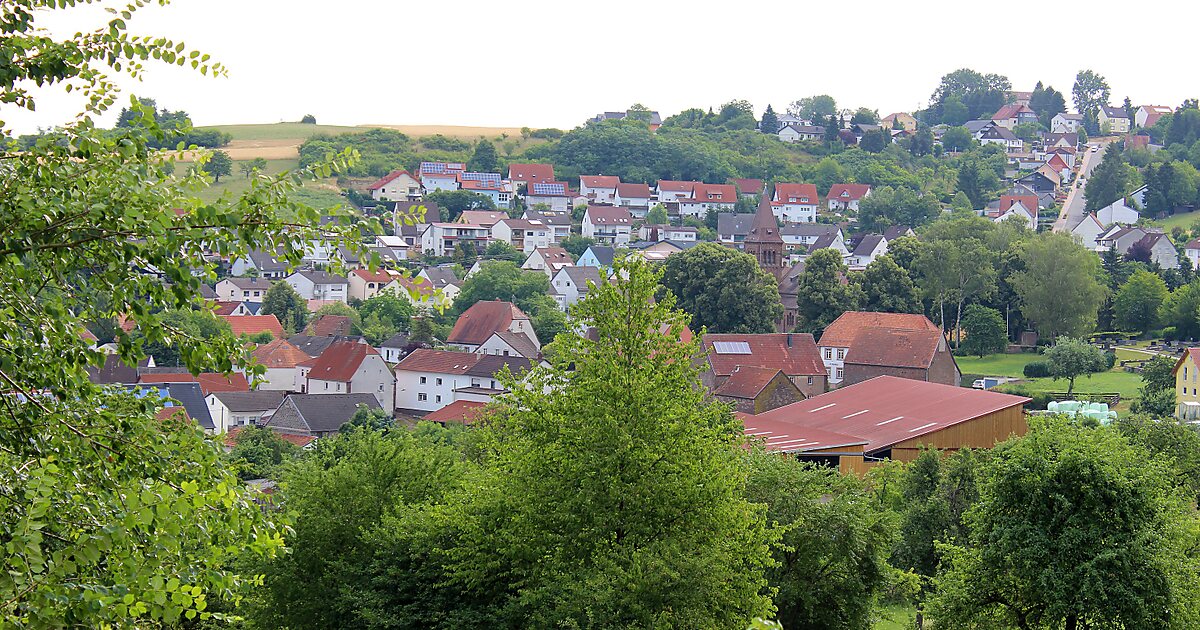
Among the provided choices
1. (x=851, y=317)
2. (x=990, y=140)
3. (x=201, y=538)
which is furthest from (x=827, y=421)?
(x=990, y=140)

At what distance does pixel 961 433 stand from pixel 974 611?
90.9 feet

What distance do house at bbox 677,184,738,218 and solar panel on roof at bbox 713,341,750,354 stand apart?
7192cm

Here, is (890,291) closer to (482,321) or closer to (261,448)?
(482,321)

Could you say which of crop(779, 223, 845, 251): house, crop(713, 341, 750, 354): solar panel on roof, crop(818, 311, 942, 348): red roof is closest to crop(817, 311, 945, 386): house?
crop(818, 311, 942, 348): red roof

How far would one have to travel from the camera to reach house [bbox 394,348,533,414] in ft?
213

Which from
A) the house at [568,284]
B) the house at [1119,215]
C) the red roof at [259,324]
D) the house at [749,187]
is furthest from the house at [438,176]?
the house at [1119,215]

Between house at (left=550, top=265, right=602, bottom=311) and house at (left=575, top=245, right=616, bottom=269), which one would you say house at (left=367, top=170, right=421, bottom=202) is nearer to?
house at (left=575, top=245, right=616, bottom=269)

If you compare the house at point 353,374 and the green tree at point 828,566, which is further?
the house at point 353,374

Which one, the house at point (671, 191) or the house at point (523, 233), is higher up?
the house at point (671, 191)

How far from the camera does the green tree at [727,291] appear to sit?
7406 cm

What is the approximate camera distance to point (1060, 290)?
245 ft

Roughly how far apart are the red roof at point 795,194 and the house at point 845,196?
255 centimetres

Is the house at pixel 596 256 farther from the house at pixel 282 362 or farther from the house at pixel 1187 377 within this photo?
the house at pixel 1187 377

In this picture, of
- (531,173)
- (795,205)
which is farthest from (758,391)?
(531,173)
